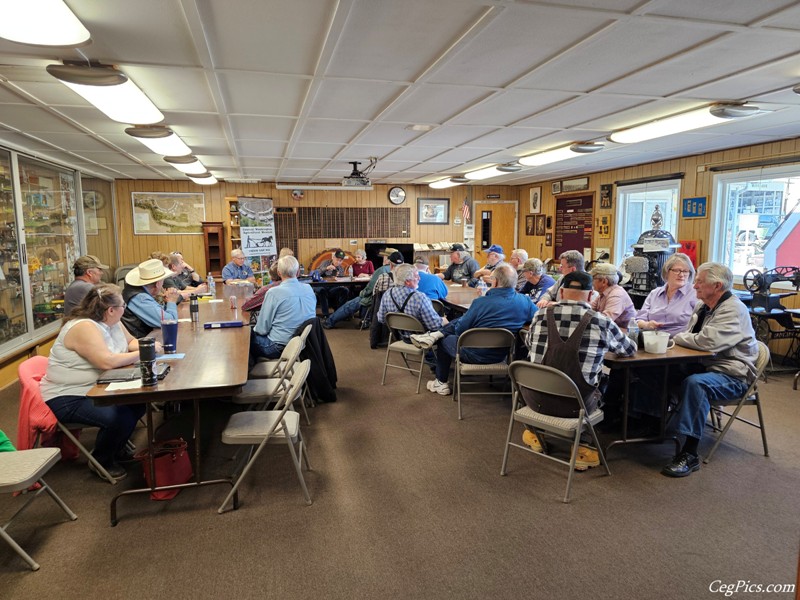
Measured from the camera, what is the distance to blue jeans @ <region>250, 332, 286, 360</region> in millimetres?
4410

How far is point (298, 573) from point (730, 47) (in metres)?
3.68

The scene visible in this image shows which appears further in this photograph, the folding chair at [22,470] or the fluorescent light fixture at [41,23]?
the folding chair at [22,470]

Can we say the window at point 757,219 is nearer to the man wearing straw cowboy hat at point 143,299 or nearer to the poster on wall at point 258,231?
the man wearing straw cowboy hat at point 143,299

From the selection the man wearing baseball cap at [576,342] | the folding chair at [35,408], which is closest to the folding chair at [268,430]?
the folding chair at [35,408]

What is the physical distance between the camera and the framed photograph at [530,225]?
11.2m

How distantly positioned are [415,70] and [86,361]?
280 cm

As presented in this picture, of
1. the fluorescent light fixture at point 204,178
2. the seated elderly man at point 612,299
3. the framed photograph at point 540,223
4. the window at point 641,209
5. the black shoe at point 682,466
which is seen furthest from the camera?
the framed photograph at point 540,223

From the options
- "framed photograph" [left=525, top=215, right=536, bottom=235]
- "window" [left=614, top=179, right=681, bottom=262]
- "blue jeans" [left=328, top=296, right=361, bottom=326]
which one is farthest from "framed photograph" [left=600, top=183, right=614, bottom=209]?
"blue jeans" [left=328, top=296, right=361, bottom=326]

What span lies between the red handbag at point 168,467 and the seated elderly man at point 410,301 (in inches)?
100

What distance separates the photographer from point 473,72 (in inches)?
129

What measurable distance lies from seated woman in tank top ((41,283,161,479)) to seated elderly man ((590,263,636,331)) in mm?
3725

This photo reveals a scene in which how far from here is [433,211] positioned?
11531 millimetres

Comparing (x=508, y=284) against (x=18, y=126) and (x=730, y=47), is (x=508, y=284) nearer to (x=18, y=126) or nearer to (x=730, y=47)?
(x=730, y=47)

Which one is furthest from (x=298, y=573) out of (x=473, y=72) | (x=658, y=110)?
(x=658, y=110)
